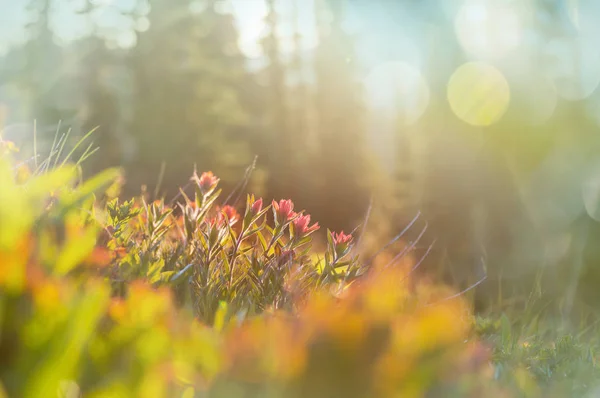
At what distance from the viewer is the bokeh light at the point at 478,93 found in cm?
2489

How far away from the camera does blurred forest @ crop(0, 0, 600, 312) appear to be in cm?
1770

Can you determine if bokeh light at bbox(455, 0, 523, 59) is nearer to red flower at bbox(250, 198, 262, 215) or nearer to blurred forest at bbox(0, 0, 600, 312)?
blurred forest at bbox(0, 0, 600, 312)

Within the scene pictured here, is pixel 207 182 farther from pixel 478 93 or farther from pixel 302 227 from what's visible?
pixel 478 93

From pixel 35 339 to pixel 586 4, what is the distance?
18539 millimetres

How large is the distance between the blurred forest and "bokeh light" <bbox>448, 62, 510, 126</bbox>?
0.42ft

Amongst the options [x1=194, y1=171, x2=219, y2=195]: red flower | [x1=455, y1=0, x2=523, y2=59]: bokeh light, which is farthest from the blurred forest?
[x1=194, y1=171, x2=219, y2=195]: red flower

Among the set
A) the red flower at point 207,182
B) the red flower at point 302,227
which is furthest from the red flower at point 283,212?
the red flower at point 207,182

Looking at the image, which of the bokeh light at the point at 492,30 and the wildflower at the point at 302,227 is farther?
the bokeh light at the point at 492,30

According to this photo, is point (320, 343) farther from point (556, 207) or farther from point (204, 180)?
point (556, 207)

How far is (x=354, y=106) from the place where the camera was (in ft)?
90.4

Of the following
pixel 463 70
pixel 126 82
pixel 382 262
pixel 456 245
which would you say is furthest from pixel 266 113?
pixel 382 262

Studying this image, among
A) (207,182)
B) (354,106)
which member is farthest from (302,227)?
(354,106)

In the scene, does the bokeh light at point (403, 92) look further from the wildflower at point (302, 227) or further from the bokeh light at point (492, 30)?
the wildflower at point (302, 227)

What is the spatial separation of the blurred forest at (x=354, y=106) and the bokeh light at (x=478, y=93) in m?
0.13
